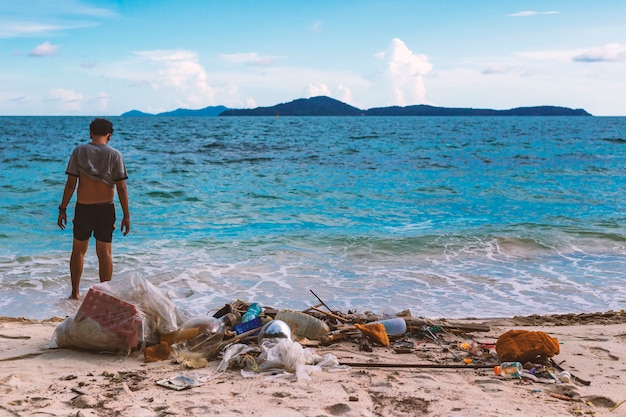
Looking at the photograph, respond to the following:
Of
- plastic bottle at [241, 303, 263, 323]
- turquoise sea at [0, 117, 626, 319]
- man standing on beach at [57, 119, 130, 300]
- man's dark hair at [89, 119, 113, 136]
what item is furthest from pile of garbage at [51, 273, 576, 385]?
man's dark hair at [89, 119, 113, 136]

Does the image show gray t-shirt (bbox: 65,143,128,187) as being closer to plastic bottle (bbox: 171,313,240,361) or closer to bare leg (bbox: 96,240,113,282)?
bare leg (bbox: 96,240,113,282)

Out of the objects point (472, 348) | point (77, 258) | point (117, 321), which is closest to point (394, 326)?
point (472, 348)

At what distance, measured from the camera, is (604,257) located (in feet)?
28.8

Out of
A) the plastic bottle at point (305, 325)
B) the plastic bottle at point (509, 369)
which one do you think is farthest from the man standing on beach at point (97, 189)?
the plastic bottle at point (509, 369)

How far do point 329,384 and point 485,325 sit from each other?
6.52 ft

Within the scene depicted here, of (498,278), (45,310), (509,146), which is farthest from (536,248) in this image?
(509,146)

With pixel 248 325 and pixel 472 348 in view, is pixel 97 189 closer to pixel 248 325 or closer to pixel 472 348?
pixel 248 325

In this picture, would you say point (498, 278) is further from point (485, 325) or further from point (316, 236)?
point (316, 236)

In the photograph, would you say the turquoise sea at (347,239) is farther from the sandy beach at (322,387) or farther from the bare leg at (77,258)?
the sandy beach at (322,387)

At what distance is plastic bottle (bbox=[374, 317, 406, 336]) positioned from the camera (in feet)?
15.3

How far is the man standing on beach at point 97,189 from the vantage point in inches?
220

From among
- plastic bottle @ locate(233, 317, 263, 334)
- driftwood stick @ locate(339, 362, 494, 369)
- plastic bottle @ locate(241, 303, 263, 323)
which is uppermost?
plastic bottle @ locate(241, 303, 263, 323)

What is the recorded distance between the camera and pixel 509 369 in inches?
153

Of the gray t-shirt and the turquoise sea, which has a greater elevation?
the gray t-shirt
